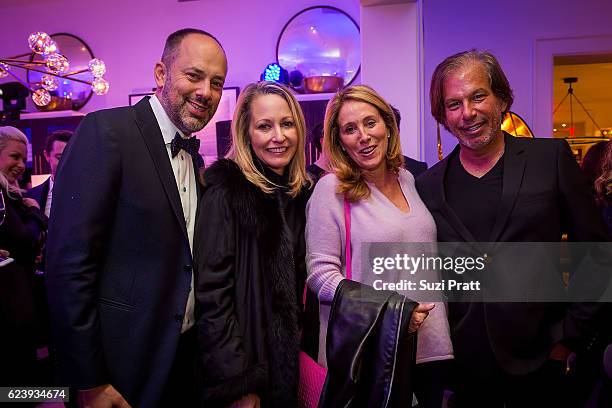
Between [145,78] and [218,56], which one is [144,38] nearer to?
[145,78]

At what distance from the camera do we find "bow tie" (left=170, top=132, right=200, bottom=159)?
5.24 feet

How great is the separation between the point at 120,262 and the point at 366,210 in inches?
31.4

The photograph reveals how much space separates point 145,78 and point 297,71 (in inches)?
68.6

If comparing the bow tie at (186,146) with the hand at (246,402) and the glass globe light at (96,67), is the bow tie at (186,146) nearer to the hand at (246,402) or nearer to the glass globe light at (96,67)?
the hand at (246,402)

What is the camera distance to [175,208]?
146 cm

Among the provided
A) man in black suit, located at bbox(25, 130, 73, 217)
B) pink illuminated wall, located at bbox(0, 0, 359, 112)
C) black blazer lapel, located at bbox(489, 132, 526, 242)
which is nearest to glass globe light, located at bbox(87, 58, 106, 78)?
man in black suit, located at bbox(25, 130, 73, 217)

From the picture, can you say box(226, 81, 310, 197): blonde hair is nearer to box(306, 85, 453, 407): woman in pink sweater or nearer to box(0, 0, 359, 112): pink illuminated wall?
box(306, 85, 453, 407): woman in pink sweater

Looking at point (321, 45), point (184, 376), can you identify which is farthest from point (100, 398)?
point (321, 45)

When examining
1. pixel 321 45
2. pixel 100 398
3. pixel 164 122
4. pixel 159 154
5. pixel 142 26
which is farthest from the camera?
pixel 142 26

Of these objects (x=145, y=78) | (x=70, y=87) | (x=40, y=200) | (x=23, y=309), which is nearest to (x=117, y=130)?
(x=23, y=309)

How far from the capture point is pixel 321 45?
4.59 metres

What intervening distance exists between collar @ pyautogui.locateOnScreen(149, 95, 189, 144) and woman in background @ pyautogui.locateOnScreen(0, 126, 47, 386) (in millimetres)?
1452

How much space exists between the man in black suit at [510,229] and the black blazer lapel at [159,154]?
35.2 inches

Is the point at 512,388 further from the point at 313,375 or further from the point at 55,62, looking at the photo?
the point at 55,62
